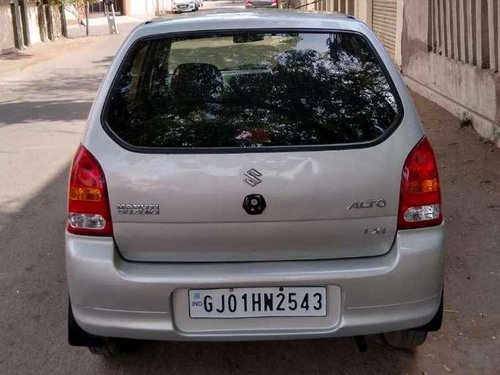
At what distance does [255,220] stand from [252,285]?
26 centimetres

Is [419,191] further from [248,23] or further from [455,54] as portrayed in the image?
[455,54]

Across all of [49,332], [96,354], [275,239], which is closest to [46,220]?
[49,332]

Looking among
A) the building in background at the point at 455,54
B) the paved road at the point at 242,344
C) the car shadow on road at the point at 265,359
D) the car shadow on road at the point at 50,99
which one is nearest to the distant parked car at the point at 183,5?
the car shadow on road at the point at 50,99

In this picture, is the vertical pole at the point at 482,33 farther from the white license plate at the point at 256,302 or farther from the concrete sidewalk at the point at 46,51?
the concrete sidewalk at the point at 46,51

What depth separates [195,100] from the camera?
2973mm

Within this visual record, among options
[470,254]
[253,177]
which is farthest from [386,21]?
[253,177]

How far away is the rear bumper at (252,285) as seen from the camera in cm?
268

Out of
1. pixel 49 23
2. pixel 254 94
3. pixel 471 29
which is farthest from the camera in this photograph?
pixel 49 23

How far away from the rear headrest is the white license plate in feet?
2.85

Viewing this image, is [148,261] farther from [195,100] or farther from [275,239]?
[195,100]

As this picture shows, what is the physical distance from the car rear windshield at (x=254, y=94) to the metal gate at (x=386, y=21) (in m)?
9.92

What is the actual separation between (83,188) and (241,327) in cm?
86

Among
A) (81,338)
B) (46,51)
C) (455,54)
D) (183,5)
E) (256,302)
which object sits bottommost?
(46,51)

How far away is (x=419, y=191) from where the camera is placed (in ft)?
9.11
